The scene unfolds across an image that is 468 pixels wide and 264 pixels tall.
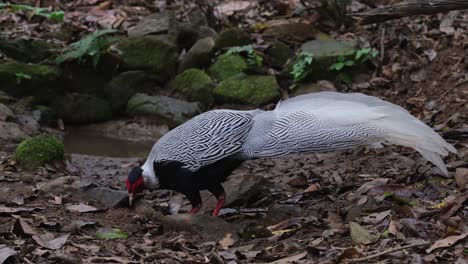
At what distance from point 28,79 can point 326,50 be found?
11.4 ft

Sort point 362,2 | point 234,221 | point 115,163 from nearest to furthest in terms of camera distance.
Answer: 1. point 234,221
2. point 115,163
3. point 362,2

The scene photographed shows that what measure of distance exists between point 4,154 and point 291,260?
3.65 m

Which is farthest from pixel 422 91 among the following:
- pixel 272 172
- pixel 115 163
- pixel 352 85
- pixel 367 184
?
pixel 115 163

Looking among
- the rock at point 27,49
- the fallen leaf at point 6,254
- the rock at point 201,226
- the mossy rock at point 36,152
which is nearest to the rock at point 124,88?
the rock at point 27,49

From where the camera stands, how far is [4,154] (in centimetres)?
705

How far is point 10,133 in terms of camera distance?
25.1ft

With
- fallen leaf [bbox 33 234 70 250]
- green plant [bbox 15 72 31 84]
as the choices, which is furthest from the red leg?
green plant [bbox 15 72 31 84]

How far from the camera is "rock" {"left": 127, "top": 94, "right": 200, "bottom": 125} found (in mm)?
8945

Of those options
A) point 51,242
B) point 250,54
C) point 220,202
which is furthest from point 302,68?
point 51,242

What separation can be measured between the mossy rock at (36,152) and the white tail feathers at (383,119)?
243 centimetres

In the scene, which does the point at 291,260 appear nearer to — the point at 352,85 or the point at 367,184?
the point at 367,184

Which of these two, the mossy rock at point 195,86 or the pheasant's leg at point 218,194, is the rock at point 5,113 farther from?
the pheasant's leg at point 218,194

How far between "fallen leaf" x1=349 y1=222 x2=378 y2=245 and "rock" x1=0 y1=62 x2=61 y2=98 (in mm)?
5528

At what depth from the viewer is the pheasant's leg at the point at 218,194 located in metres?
5.87
